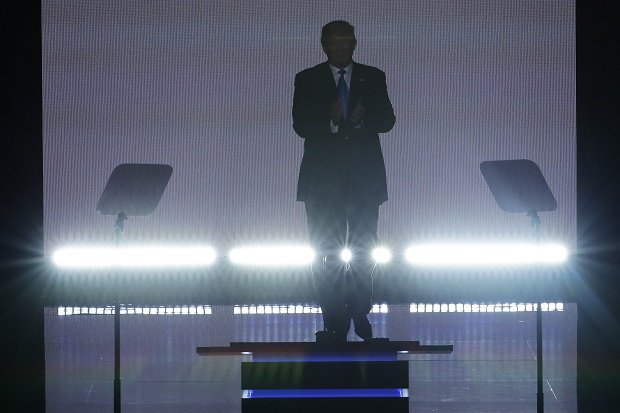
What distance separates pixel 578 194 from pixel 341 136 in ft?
6.19

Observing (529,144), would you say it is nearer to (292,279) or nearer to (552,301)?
(552,301)

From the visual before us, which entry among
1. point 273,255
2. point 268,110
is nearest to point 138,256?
point 273,255

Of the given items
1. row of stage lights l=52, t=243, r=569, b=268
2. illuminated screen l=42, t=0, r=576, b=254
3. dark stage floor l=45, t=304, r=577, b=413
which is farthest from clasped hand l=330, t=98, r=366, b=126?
row of stage lights l=52, t=243, r=569, b=268

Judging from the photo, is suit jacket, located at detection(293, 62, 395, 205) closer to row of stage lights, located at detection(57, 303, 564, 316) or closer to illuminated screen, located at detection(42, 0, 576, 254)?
illuminated screen, located at detection(42, 0, 576, 254)

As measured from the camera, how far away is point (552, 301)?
7.75 meters

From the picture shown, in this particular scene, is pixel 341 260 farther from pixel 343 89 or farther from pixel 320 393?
pixel 343 89

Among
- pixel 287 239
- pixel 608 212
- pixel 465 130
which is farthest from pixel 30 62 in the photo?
pixel 608 212

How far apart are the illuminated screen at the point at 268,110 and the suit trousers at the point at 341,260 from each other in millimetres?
1918

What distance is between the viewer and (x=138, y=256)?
7.55m

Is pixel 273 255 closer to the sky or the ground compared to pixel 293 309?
closer to the sky

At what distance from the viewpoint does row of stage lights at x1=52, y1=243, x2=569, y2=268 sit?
24.2 ft

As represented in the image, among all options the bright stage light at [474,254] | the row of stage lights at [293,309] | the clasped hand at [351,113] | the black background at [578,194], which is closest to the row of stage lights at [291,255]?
the bright stage light at [474,254]

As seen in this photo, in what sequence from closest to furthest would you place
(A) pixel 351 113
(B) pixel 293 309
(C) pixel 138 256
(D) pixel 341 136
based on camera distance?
(A) pixel 351 113 < (D) pixel 341 136 < (C) pixel 138 256 < (B) pixel 293 309

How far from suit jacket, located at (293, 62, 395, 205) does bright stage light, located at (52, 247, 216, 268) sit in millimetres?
2261
